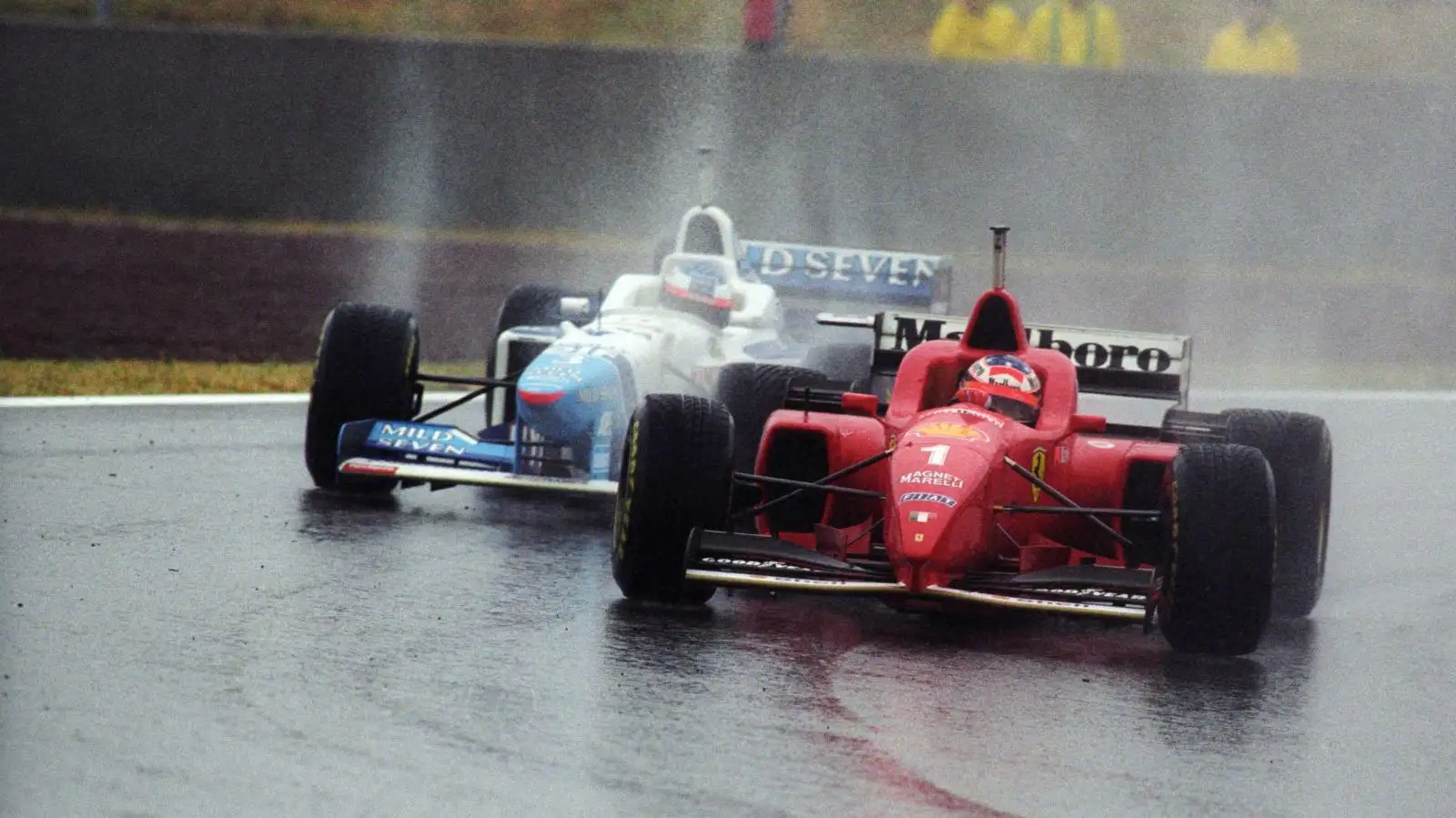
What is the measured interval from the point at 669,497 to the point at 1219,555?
6.54ft

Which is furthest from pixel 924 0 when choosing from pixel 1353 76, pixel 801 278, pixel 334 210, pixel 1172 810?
pixel 1172 810

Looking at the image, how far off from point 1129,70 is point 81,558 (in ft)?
51.8

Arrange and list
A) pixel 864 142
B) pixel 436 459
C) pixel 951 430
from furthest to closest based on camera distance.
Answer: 1. pixel 864 142
2. pixel 436 459
3. pixel 951 430

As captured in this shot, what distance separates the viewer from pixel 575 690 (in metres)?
7.50

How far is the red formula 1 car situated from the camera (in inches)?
336

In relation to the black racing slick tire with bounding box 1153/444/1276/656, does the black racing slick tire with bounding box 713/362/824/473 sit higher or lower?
higher

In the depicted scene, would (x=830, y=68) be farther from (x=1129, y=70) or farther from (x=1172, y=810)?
(x=1172, y=810)

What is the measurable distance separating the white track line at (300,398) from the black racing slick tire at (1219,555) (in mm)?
6060

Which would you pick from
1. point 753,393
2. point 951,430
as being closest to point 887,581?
point 951,430

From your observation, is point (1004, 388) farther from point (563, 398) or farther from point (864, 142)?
point (864, 142)

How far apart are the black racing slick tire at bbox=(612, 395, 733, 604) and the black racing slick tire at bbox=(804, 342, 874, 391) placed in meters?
4.13

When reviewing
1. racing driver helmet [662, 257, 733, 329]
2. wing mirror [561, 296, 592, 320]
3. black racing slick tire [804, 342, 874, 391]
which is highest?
racing driver helmet [662, 257, 733, 329]

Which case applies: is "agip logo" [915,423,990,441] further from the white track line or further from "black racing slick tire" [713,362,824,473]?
the white track line

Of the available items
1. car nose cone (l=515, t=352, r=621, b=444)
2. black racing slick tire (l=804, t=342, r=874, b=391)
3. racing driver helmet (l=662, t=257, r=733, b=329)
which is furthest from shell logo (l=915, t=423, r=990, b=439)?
black racing slick tire (l=804, t=342, r=874, b=391)
